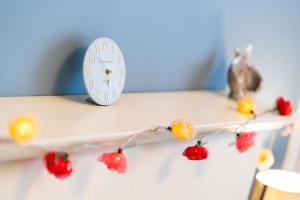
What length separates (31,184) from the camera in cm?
60

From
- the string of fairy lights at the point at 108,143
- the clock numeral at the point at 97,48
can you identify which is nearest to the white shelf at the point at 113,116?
the string of fairy lights at the point at 108,143

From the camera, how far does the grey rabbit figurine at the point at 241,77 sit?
1.00 meters

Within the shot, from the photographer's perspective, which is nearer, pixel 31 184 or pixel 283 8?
pixel 31 184

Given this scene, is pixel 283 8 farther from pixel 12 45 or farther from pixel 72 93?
pixel 12 45

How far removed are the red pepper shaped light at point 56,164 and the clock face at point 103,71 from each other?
20 cm

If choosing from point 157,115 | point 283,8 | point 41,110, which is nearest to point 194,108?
point 157,115

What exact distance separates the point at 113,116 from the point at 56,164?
18 centimetres

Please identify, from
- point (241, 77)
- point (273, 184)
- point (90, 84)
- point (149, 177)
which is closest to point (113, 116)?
point (90, 84)

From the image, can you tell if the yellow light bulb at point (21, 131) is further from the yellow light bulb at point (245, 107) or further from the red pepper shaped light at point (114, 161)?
the yellow light bulb at point (245, 107)

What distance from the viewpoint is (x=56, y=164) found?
52cm

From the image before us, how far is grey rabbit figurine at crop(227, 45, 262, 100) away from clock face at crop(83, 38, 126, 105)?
40 cm

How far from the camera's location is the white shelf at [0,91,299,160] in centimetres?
55

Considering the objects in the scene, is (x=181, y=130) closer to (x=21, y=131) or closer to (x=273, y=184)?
(x=21, y=131)

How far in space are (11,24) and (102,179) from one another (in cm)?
36
